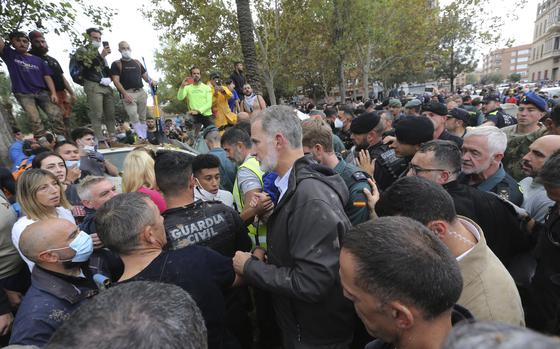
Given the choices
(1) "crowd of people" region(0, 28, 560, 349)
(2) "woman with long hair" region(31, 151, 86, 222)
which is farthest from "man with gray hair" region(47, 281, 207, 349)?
(2) "woman with long hair" region(31, 151, 86, 222)

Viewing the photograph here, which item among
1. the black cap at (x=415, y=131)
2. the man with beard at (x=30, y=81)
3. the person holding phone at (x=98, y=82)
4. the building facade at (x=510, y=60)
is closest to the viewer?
the black cap at (x=415, y=131)

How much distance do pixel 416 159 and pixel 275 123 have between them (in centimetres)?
128

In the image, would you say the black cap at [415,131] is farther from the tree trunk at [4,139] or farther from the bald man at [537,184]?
the tree trunk at [4,139]

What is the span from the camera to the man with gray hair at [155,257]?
185cm

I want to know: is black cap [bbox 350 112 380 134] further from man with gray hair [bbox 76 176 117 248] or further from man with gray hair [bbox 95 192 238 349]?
man with gray hair [bbox 76 176 117 248]

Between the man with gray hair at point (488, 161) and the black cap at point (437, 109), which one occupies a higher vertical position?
the black cap at point (437, 109)

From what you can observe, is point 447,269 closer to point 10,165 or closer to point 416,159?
point 416,159

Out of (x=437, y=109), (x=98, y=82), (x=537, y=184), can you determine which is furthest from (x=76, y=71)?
(x=537, y=184)

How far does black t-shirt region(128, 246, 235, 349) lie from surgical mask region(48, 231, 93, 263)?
79 centimetres

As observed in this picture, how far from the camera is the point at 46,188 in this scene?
2947 mm

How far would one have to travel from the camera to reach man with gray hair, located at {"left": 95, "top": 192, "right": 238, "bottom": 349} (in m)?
1.85

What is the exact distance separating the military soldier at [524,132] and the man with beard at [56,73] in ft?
28.4

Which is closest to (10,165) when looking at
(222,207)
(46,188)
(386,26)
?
(46,188)

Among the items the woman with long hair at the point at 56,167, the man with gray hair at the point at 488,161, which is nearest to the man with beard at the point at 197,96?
the woman with long hair at the point at 56,167
